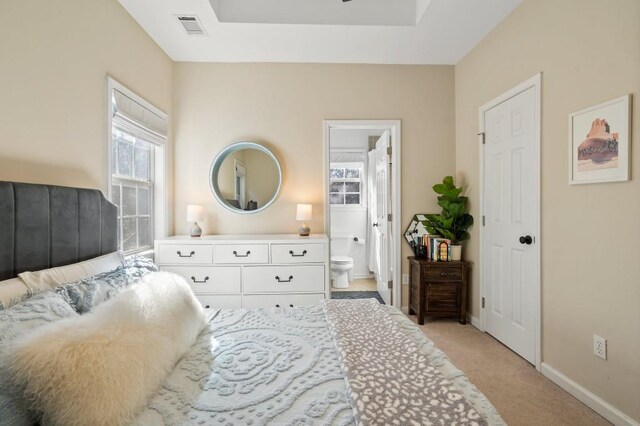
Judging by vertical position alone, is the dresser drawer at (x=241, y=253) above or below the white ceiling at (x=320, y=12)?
below

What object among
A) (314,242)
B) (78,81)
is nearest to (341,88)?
(314,242)

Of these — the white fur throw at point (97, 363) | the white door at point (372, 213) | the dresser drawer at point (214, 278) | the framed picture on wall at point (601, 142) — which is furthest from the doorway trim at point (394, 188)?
the white fur throw at point (97, 363)

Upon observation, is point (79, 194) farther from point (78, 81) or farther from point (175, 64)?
point (175, 64)

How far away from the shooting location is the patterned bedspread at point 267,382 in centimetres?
86

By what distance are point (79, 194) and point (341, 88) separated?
258 cm

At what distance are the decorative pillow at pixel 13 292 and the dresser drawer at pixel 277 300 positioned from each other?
1.76m

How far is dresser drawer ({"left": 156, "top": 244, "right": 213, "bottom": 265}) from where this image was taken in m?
2.77

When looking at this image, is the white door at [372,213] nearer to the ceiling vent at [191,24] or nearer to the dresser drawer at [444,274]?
the dresser drawer at [444,274]

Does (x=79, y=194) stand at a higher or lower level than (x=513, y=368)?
higher

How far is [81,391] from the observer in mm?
729

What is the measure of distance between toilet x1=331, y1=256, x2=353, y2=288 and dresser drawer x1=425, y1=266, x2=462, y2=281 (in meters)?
1.46

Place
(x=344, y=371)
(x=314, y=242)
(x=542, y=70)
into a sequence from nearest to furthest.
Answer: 1. (x=344, y=371)
2. (x=542, y=70)
3. (x=314, y=242)

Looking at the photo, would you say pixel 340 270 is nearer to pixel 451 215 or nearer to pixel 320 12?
pixel 451 215

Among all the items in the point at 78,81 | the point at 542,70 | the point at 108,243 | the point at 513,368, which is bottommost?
the point at 513,368
